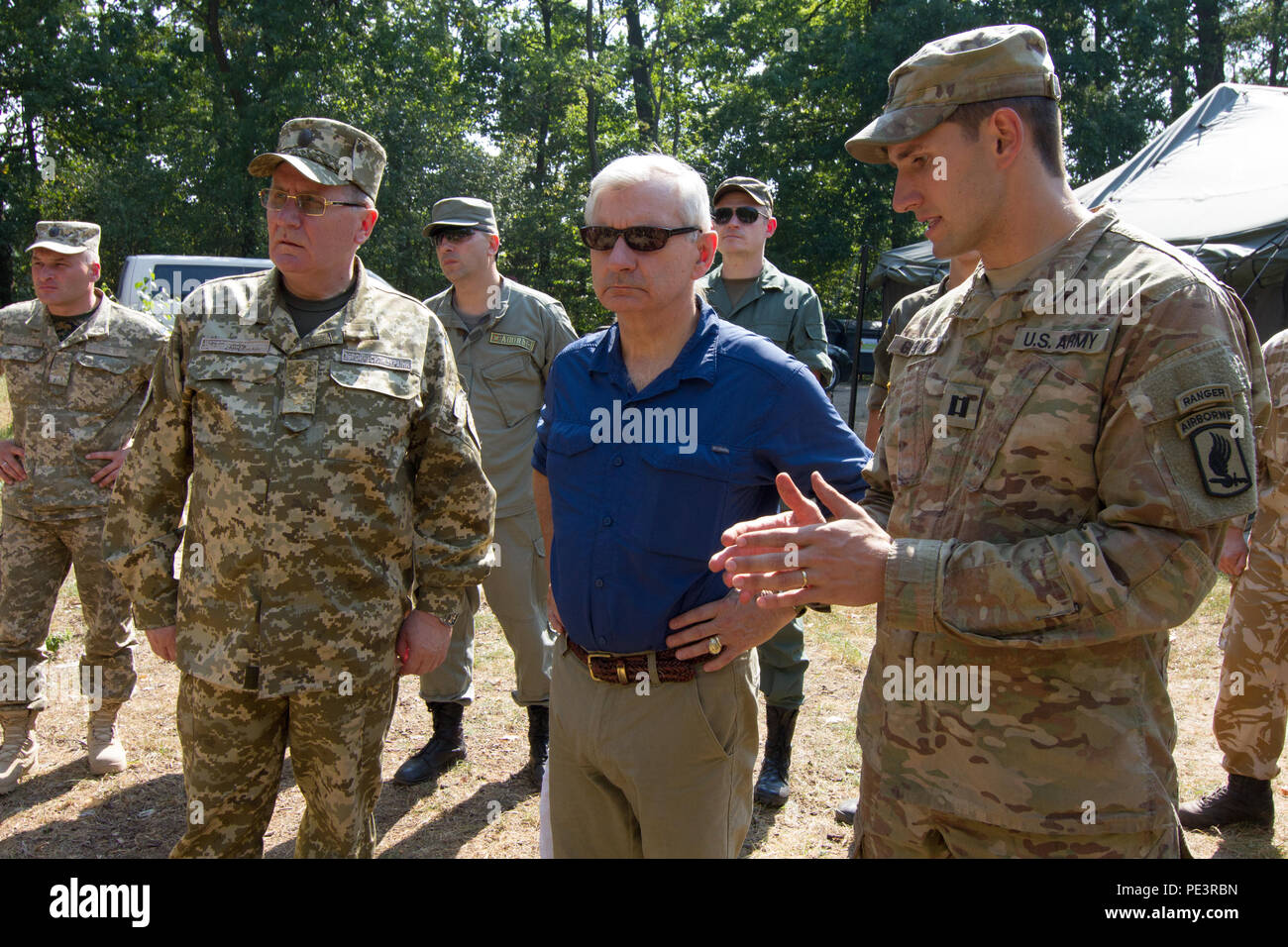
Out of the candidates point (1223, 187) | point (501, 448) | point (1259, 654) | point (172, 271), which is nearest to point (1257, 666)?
point (1259, 654)

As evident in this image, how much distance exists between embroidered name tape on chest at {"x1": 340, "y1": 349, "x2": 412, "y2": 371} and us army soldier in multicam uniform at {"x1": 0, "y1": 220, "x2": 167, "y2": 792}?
93.0 inches

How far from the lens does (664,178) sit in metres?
2.36

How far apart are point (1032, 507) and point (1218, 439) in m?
0.33

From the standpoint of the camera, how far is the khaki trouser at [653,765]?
2244mm

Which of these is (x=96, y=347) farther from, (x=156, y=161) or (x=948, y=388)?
(x=156, y=161)

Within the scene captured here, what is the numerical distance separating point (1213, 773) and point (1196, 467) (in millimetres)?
3692

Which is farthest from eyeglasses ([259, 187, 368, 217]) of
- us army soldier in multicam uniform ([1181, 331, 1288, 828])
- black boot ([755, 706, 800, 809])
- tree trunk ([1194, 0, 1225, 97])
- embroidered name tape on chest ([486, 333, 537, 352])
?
tree trunk ([1194, 0, 1225, 97])

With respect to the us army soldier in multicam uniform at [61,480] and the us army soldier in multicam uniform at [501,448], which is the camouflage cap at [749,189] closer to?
the us army soldier in multicam uniform at [501,448]

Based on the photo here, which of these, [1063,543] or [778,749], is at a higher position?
[1063,543]

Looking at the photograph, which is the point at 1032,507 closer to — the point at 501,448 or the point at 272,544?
the point at 272,544

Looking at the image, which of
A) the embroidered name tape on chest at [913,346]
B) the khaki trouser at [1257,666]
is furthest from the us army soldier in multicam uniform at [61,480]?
the khaki trouser at [1257,666]

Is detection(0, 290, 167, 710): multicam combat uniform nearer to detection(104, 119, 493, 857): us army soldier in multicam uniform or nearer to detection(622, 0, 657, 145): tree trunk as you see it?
detection(104, 119, 493, 857): us army soldier in multicam uniform

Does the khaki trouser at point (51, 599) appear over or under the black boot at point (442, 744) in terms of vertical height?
A: over

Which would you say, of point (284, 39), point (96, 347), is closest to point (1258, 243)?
point (96, 347)
